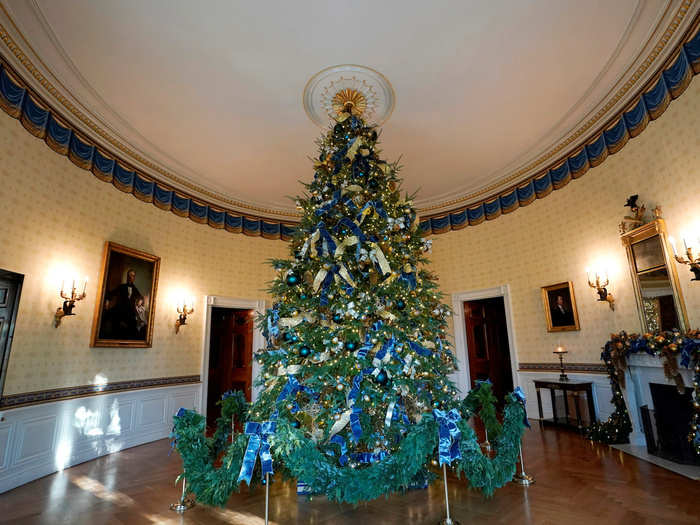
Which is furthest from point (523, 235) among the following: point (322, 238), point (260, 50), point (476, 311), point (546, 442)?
point (260, 50)

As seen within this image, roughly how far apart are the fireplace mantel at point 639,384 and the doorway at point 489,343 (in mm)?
3513

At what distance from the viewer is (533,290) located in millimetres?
6410

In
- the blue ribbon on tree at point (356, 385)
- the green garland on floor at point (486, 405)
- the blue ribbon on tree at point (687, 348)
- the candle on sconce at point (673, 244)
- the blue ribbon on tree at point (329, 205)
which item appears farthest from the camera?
the green garland on floor at point (486, 405)

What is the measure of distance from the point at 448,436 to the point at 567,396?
434 cm

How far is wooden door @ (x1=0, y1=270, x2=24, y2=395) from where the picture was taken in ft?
12.1

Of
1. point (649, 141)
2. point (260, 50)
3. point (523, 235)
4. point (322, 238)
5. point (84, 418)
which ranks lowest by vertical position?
point (84, 418)

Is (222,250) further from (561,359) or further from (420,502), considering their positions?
(561,359)

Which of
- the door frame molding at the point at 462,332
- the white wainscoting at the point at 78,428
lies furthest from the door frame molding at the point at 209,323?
the door frame molding at the point at 462,332

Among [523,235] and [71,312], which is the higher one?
[523,235]

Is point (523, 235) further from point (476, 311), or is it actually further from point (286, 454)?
point (286, 454)

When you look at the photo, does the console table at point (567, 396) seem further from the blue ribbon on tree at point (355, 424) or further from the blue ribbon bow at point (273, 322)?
the blue ribbon bow at point (273, 322)

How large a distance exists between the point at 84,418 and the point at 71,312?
4.38 ft

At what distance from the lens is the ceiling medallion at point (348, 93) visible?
14.7 ft

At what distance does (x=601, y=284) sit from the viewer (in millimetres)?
5195
